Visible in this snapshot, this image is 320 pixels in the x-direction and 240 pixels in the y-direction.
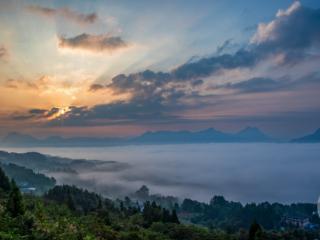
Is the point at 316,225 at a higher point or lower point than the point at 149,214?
lower

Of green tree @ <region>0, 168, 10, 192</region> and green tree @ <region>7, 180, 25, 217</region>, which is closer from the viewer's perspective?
green tree @ <region>7, 180, 25, 217</region>

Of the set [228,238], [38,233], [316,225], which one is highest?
[38,233]

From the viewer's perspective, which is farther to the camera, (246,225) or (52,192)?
(246,225)

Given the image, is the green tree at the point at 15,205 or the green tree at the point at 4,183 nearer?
the green tree at the point at 15,205

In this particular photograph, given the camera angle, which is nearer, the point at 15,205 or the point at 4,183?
the point at 15,205

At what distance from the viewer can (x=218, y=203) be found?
125 m

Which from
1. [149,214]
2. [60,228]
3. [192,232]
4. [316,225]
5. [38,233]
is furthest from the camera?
[316,225]

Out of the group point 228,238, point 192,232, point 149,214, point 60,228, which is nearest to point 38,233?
point 60,228

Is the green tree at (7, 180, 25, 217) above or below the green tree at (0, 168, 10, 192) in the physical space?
below

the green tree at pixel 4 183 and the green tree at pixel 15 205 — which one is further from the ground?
the green tree at pixel 4 183

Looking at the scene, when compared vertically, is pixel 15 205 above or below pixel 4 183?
below

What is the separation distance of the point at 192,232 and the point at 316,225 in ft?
242

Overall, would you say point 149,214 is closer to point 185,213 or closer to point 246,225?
point 246,225

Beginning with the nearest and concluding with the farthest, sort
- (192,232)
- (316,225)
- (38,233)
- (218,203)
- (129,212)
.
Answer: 1. (38,233)
2. (192,232)
3. (129,212)
4. (316,225)
5. (218,203)
